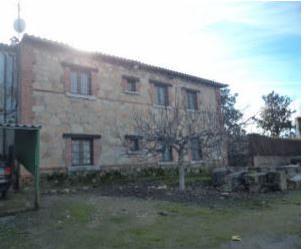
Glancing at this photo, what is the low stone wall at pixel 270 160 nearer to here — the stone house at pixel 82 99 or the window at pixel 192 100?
the window at pixel 192 100

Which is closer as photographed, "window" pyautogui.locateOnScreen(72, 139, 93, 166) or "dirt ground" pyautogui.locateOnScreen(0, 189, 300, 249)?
"dirt ground" pyautogui.locateOnScreen(0, 189, 300, 249)

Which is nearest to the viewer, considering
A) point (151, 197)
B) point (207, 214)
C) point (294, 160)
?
point (207, 214)

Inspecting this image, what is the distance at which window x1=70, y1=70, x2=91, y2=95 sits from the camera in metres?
16.1

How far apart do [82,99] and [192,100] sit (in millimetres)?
7526

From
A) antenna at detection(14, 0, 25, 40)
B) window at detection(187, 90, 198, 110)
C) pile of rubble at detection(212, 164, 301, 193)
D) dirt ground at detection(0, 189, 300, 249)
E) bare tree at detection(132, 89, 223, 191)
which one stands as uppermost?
antenna at detection(14, 0, 25, 40)

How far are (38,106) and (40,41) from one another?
2.66 metres

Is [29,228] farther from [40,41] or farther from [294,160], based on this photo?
[294,160]

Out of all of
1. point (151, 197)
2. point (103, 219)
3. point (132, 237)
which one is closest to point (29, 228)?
point (103, 219)

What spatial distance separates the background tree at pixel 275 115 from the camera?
35.7 metres

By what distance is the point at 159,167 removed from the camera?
18.8 meters

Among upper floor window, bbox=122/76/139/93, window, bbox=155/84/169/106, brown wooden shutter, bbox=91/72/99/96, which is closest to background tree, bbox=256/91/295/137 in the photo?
window, bbox=155/84/169/106

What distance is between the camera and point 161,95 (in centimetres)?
1983

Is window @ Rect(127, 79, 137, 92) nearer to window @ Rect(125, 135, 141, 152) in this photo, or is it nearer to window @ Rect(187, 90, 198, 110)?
window @ Rect(125, 135, 141, 152)

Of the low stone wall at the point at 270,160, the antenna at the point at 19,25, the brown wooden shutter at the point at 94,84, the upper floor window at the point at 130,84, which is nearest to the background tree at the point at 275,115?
the low stone wall at the point at 270,160
